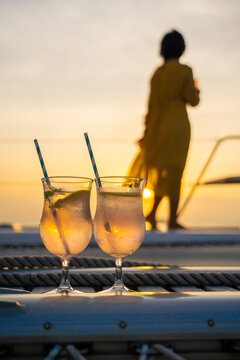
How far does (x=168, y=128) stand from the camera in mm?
3322

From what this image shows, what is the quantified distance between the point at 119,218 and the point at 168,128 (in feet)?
8.13

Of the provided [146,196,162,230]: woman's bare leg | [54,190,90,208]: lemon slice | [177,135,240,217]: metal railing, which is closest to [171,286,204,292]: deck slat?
[54,190,90,208]: lemon slice

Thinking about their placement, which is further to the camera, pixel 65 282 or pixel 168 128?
pixel 168 128

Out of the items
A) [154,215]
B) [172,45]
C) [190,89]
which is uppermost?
[172,45]

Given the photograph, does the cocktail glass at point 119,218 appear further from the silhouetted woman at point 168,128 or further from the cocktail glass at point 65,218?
the silhouetted woman at point 168,128

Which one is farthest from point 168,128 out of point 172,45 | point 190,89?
point 172,45

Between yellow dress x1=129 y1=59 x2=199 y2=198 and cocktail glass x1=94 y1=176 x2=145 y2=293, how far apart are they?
2278mm

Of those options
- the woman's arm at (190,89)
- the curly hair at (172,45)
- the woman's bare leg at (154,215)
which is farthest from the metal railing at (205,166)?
the curly hair at (172,45)

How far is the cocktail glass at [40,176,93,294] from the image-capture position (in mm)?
848

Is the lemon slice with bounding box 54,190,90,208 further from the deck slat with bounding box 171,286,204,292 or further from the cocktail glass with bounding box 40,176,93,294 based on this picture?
the deck slat with bounding box 171,286,204,292

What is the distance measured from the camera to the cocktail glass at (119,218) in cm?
87

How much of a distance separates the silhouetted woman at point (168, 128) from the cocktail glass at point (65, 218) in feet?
7.67

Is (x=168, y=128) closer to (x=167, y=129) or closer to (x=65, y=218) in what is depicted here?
(x=167, y=129)

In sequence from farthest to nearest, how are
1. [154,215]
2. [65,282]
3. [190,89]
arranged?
[154,215]
[190,89]
[65,282]
